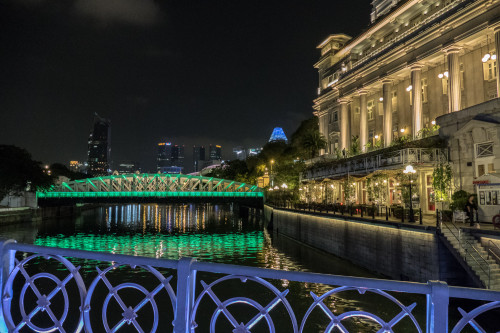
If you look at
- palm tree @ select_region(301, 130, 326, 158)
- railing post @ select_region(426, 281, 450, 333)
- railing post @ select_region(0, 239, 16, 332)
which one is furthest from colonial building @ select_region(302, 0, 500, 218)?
railing post @ select_region(0, 239, 16, 332)

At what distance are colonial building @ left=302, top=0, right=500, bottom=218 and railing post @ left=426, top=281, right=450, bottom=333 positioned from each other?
26483mm

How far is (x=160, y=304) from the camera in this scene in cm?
1858

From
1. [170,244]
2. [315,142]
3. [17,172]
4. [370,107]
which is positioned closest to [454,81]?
[370,107]

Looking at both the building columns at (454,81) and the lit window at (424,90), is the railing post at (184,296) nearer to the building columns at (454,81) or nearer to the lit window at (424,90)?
the building columns at (454,81)

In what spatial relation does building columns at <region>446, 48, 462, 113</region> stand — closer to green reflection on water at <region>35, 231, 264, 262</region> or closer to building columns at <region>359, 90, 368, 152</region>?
building columns at <region>359, 90, 368, 152</region>

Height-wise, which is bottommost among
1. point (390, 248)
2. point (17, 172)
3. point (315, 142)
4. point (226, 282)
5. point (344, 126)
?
point (226, 282)

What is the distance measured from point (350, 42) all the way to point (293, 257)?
133ft

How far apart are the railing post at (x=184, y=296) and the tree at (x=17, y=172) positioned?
6758cm

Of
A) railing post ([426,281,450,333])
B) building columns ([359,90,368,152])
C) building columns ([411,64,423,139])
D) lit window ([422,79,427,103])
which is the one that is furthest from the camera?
building columns ([359,90,368,152])

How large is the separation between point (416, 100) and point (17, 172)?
62026mm

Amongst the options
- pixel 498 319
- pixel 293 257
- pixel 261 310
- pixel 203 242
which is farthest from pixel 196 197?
pixel 261 310

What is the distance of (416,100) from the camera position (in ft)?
137

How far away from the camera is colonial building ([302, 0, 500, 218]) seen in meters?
29.4

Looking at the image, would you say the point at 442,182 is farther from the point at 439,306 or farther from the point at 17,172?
the point at 17,172
